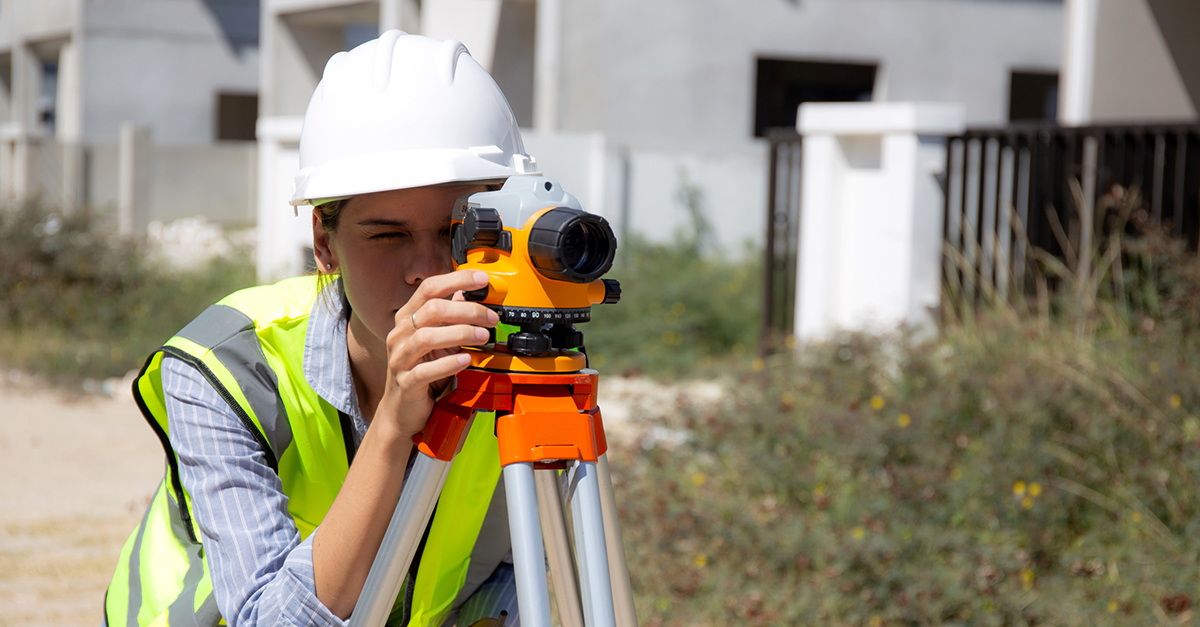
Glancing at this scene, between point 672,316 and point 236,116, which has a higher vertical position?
point 236,116

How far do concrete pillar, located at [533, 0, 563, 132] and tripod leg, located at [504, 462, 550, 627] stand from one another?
959 centimetres

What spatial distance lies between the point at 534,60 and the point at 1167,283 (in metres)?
8.55

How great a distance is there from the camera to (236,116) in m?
18.5

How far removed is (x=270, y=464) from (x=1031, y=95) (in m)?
14.5

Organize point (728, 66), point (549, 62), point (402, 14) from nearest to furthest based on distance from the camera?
point (549, 62) → point (728, 66) → point (402, 14)

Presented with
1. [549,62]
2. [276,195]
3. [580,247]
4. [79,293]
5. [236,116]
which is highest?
[236,116]

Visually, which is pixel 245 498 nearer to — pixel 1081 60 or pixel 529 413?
pixel 529 413

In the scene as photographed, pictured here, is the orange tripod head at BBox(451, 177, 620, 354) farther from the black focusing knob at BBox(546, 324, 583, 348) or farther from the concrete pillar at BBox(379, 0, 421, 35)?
the concrete pillar at BBox(379, 0, 421, 35)

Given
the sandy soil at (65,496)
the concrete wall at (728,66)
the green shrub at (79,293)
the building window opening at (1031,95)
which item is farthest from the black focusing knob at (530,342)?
the building window opening at (1031,95)

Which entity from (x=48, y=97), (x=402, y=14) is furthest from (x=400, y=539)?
(x=48, y=97)

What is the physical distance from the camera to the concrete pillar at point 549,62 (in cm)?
1038

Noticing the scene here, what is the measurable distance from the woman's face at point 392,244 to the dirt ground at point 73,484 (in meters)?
2.86

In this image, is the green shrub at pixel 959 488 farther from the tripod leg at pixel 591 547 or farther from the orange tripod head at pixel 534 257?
the orange tripod head at pixel 534 257

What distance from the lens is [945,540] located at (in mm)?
3379
